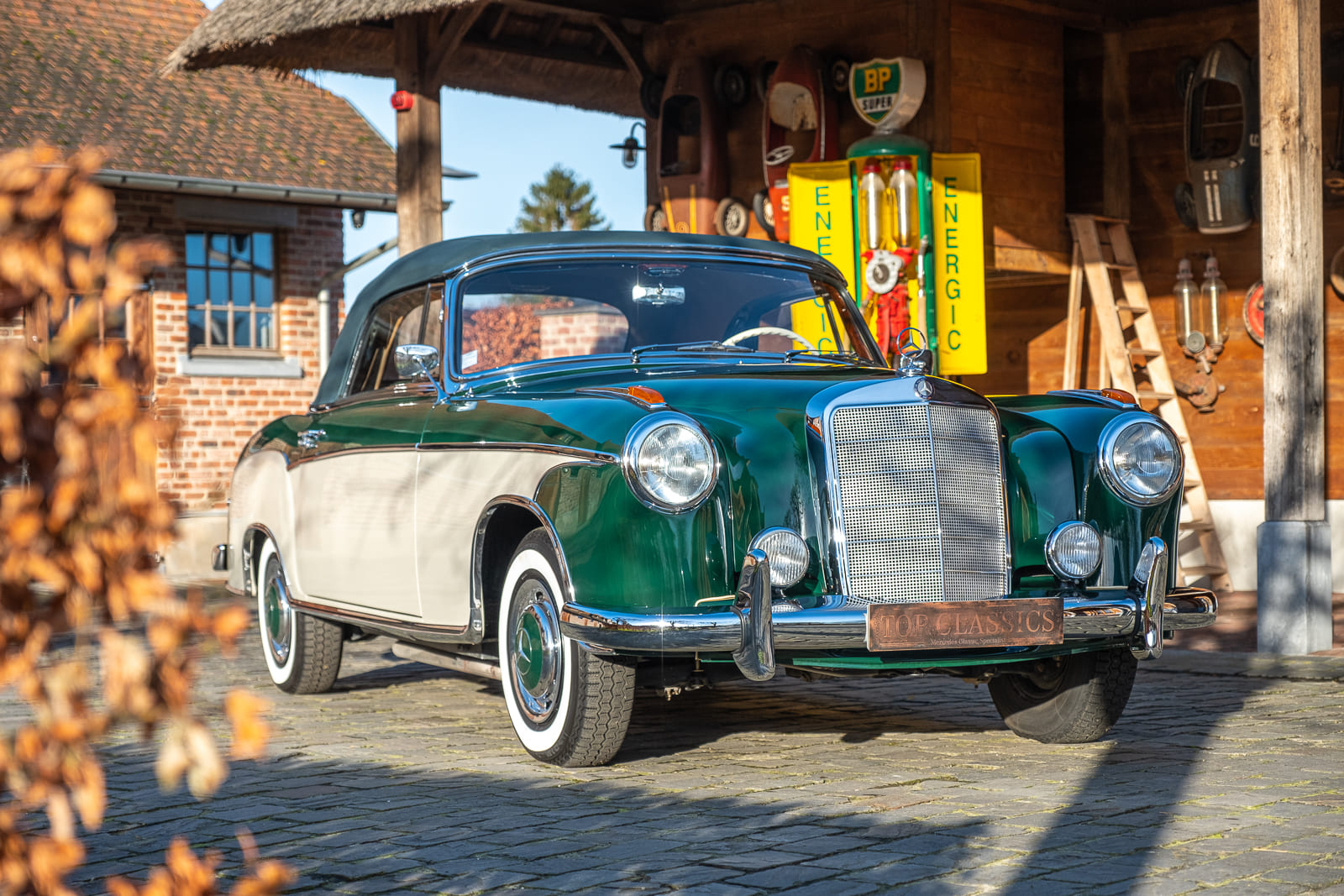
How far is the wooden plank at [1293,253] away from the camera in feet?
25.2

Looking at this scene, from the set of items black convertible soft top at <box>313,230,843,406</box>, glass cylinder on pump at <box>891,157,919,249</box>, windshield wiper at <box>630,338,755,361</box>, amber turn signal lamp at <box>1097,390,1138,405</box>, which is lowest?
amber turn signal lamp at <box>1097,390,1138,405</box>

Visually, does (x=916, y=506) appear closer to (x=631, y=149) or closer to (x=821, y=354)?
(x=821, y=354)

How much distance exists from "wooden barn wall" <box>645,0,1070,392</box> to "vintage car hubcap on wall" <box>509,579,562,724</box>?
604 cm

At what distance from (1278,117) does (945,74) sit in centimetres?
305

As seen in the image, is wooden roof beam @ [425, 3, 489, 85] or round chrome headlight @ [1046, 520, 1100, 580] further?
wooden roof beam @ [425, 3, 489, 85]

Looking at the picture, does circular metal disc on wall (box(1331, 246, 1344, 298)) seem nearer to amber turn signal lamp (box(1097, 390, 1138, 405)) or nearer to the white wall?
the white wall

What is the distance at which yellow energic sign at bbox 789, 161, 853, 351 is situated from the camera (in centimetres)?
1066

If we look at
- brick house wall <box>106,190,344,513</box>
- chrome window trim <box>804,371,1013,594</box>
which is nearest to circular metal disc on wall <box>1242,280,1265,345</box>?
chrome window trim <box>804,371,1013,594</box>

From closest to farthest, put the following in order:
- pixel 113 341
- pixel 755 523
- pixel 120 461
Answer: pixel 120 461 < pixel 113 341 < pixel 755 523

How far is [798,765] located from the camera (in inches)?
203

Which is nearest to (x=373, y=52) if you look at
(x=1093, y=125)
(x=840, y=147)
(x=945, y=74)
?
(x=840, y=147)

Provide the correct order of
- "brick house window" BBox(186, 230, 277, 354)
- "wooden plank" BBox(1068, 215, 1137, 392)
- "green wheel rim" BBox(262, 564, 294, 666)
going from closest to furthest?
"green wheel rim" BBox(262, 564, 294, 666), "wooden plank" BBox(1068, 215, 1137, 392), "brick house window" BBox(186, 230, 277, 354)

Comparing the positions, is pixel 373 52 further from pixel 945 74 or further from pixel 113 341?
pixel 113 341

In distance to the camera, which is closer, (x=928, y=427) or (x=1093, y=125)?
(x=928, y=427)
